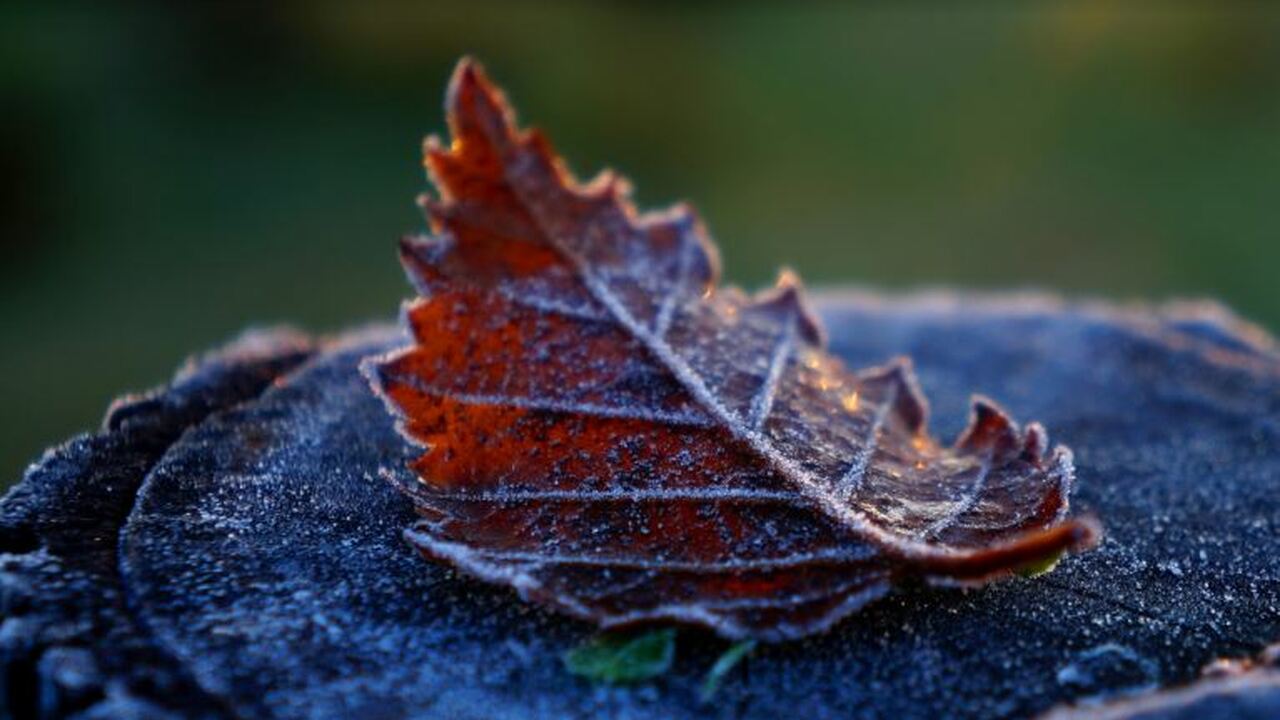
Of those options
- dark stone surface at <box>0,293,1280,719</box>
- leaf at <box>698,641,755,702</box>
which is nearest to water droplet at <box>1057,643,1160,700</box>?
dark stone surface at <box>0,293,1280,719</box>

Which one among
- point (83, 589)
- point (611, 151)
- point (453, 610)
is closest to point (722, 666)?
point (453, 610)

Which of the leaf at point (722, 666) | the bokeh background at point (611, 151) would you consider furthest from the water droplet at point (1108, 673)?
the bokeh background at point (611, 151)

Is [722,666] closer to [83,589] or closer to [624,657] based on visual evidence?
[624,657]

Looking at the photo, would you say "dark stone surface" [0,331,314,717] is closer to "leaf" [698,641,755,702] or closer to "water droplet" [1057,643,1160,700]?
"leaf" [698,641,755,702]

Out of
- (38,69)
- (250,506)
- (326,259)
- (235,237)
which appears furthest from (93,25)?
(250,506)

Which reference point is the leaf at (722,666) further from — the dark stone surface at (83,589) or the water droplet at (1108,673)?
the dark stone surface at (83,589)

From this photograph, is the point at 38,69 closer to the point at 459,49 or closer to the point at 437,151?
the point at 459,49
